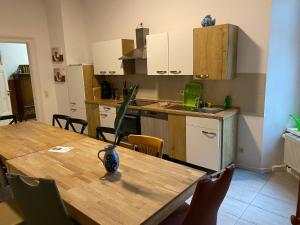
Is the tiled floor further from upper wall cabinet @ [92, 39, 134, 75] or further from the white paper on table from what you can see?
upper wall cabinet @ [92, 39, 134, 75]

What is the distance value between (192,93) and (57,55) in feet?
9.88

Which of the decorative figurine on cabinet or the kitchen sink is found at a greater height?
the decorative figurine on cabinet

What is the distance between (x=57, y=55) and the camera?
4.82m

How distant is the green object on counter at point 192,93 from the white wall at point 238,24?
15 cm

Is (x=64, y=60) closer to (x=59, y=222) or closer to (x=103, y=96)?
(x=103, y=96)

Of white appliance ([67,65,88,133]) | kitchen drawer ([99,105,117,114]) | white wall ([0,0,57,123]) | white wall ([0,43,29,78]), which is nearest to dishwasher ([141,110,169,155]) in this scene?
kitchen drawer ([99,105,117,114])

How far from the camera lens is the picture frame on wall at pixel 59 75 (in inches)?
189

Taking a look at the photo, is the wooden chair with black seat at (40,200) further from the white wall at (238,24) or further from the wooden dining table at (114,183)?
the white wall at (238,24)

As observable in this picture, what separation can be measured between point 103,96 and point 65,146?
250cm

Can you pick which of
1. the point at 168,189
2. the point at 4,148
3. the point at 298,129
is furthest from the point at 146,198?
the point at 298,129

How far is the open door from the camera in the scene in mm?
6258

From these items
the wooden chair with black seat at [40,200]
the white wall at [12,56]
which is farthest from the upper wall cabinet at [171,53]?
the white wall at [12,56]

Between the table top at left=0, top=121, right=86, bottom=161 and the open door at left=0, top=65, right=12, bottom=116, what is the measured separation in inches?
155

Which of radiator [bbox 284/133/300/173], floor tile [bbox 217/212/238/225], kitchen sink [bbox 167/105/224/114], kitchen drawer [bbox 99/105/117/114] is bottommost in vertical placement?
floor tile [bbox 217/212/238/225]
